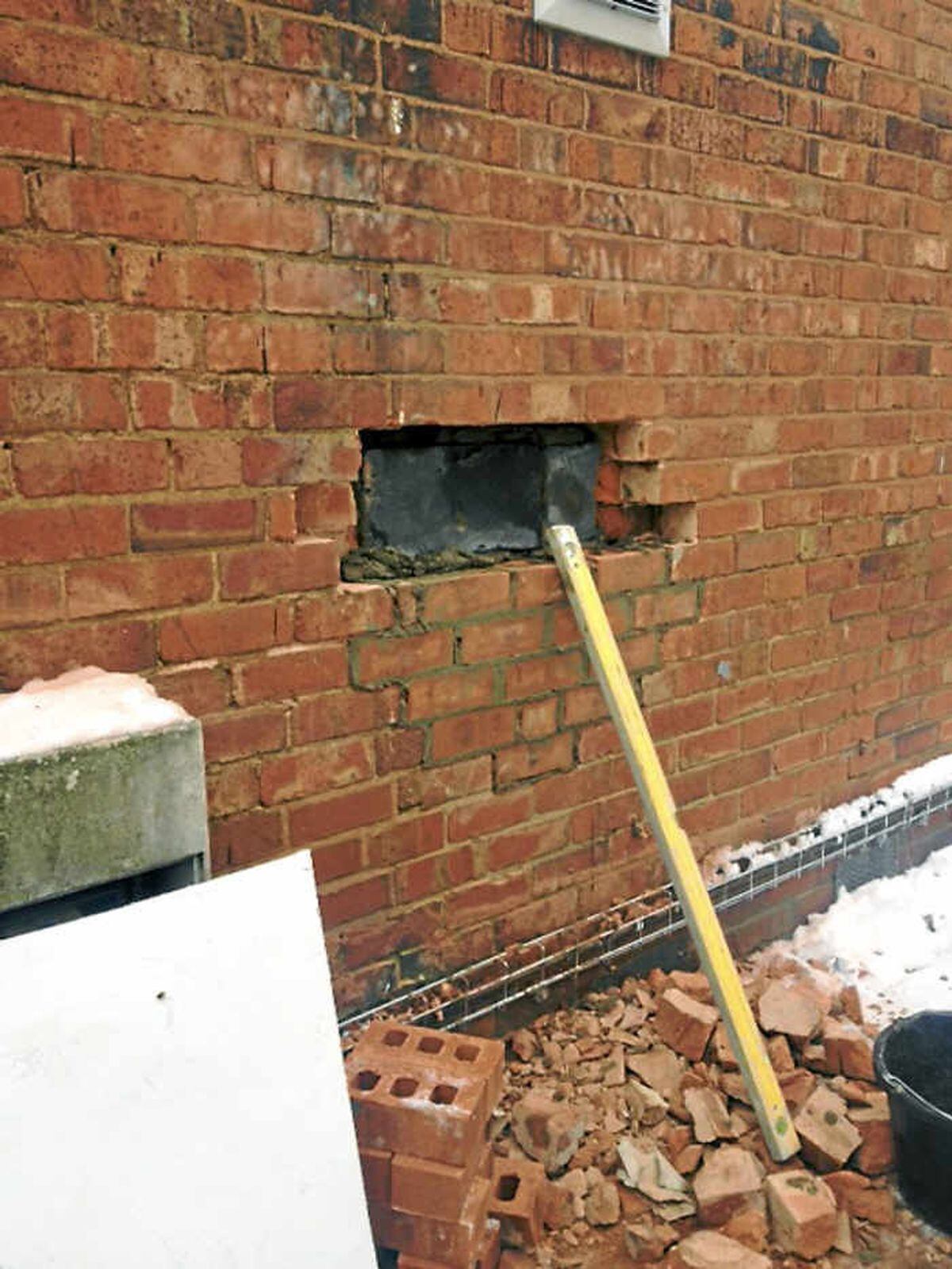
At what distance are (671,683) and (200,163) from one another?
181 centimetres

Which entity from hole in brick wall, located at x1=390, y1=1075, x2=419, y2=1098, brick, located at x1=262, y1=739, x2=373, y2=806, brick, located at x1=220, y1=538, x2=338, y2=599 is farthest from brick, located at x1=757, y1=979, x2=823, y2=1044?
brick, located at x1=220, y1=538, x2=338, y2=599

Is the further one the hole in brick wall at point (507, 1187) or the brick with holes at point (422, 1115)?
the hole in brick wall at point (507, 1187)

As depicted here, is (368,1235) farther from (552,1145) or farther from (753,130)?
(753,130)

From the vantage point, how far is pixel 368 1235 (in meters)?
1.61

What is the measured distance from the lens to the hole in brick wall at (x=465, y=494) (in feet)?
7.89

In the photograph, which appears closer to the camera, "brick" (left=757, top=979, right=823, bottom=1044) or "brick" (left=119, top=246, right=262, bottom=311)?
"brick" (left=119, top=246, right=262, bottom=311)

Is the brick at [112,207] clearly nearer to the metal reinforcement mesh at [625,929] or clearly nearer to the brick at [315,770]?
the brick at [315,770]

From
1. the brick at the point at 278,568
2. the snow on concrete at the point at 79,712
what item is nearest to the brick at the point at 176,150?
the brick at the point at 278,568

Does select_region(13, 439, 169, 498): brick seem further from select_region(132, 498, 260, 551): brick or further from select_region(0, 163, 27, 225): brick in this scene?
select_region(0, 163, 27, 225): brick

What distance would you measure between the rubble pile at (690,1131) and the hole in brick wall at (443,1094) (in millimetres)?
412

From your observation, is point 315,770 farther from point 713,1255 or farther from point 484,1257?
point 713,1255

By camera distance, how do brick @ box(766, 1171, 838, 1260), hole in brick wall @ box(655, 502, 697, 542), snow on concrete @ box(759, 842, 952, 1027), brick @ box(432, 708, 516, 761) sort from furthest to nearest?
1. snow on concrete @ box(759, 842, 952, 1027)
2. hole in brick wall @ box(655, 502, 697, 542)
3. brick @ box(432, 708, 516, 761)
4. brick @ box(766, 1171, 838, 1260)

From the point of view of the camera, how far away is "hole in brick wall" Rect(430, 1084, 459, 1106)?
191 centimetres

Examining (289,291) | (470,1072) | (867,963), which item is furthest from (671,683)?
(289,291)
